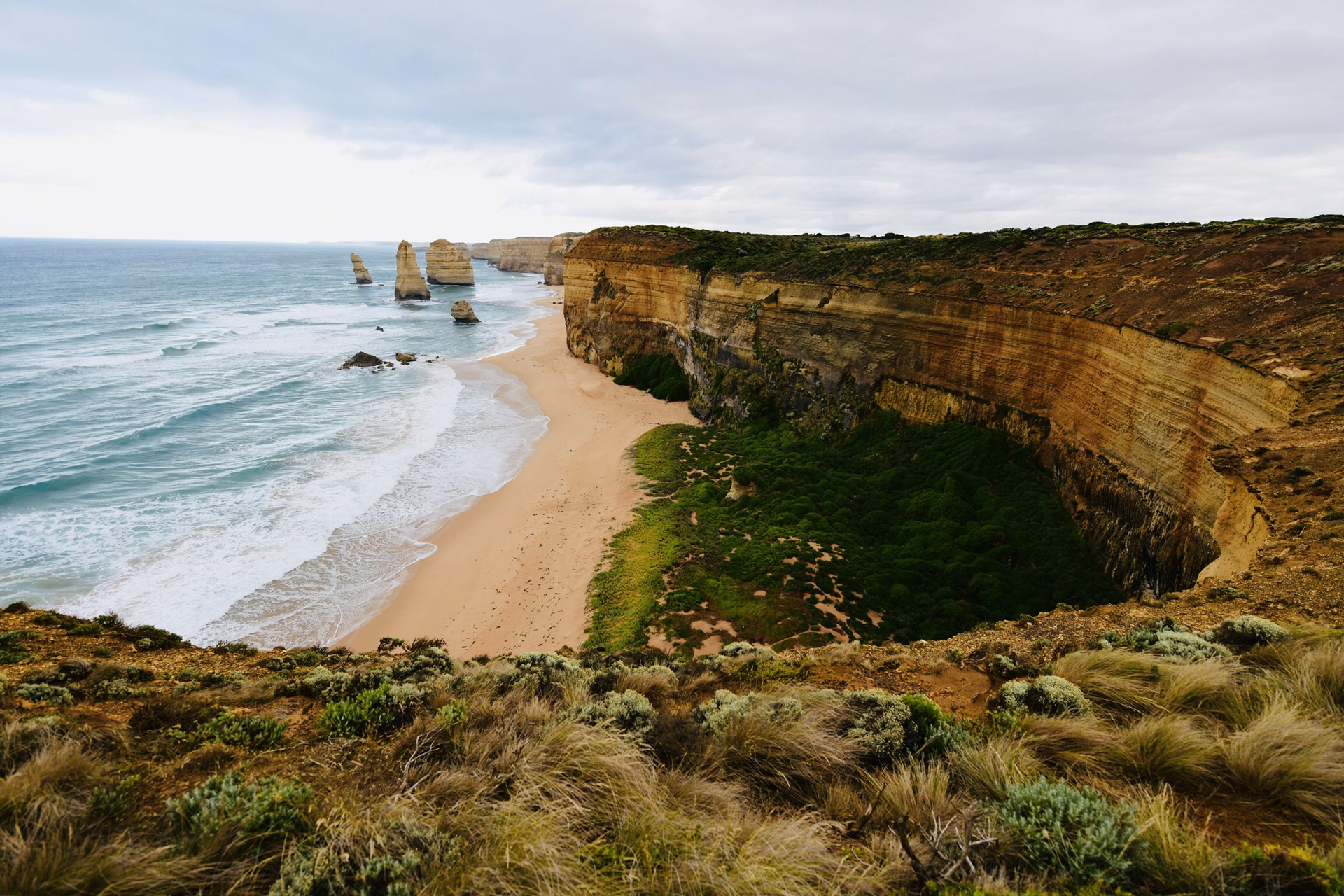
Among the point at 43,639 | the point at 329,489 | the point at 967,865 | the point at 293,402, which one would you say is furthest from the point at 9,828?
the point at 293,402

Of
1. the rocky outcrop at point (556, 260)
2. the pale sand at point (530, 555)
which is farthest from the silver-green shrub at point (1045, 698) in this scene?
the rocky outcrop at point (556, 260)

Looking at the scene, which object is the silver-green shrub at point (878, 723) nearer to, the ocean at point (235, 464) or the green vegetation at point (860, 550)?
the green vegetation at point (860, 550)

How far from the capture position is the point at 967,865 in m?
2.98

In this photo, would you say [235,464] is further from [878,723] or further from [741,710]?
[878,723]

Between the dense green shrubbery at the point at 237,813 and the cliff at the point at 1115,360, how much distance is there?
33.9 feet

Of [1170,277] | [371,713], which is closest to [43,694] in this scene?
[371,713]

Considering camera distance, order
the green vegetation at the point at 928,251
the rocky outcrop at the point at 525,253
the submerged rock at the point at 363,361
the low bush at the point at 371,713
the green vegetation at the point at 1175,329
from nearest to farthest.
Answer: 1. the low bush at the point at 371,713
2. the green vegetation at the point at 1175,329
3. the green vegetation at the point at 928,251
4. the submerged rock at the point at 363,361
5. the rocky outcrop at the point at 525,253

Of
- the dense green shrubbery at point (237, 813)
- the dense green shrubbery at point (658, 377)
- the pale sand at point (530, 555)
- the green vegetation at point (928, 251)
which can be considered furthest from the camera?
the dense green shrubbery at point (658, 377)

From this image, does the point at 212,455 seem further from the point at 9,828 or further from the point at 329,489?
the point at 9,828

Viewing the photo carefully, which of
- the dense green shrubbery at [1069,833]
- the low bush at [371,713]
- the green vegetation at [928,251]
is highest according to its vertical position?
the green vegetation at [928,251]

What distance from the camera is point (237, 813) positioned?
327cm

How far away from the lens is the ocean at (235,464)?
14.9 metres

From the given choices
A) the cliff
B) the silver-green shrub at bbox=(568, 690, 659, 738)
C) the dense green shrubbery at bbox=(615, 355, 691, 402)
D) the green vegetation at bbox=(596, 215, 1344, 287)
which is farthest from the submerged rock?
the silver-green shrub at bbox=(568, 690, 659, 738)

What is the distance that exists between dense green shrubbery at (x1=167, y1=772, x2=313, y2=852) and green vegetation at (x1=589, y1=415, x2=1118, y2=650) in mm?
8774
